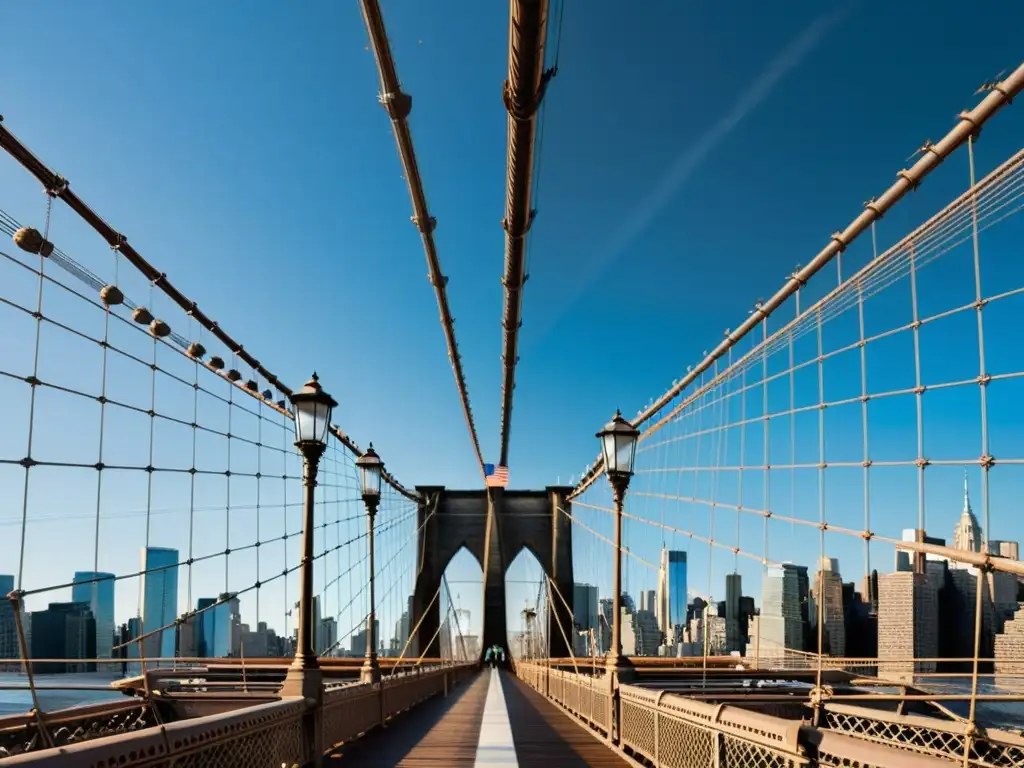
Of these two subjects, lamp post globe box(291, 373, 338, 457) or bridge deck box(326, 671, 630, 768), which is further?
lamp post globe box(291, 373, 338, 457)

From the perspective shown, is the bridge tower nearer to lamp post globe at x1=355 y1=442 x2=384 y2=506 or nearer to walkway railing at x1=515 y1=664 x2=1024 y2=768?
lamp post globe at x1=355 y1=442 x2=384 y2=506

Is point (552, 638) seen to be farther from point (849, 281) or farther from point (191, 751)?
point (191, 751)

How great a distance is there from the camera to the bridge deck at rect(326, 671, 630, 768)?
829cm

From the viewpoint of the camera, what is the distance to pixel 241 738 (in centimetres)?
569

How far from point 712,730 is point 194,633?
8.14 metres

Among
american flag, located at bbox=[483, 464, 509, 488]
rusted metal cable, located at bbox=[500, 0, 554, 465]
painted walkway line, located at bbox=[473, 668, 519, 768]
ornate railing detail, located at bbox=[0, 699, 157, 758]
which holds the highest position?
rusted metal cable, located at bbox=[500, 0, 554, 465]

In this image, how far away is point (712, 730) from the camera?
5.62 meters

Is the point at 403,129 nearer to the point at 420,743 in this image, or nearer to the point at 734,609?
the point at 420,743

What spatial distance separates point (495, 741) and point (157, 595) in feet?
13.1

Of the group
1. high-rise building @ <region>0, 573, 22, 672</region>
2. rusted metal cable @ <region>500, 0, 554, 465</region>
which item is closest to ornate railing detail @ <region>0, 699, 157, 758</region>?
high-rise building @ <region>0, 573, 22, 672</region>

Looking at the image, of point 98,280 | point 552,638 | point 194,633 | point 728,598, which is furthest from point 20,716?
point 552,638

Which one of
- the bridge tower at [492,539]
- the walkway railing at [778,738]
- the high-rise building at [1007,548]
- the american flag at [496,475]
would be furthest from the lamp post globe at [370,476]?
the american flag at [496,475]

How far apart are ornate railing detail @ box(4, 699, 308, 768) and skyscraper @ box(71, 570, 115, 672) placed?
2.79 m

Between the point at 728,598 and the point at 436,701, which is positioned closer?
the point at 436,701
